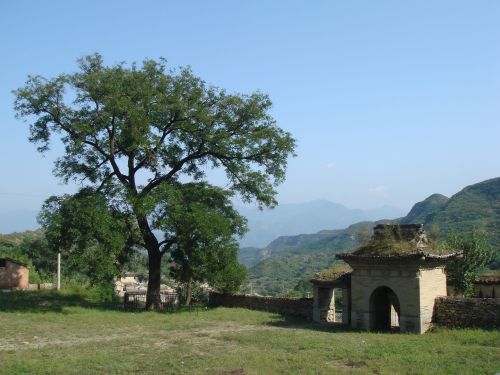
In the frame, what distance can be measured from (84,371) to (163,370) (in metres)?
1.96

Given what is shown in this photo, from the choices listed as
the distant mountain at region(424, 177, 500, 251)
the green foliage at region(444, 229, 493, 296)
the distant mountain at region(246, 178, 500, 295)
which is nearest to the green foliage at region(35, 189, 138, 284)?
the green foliage at region(444, 229, 493, 296)

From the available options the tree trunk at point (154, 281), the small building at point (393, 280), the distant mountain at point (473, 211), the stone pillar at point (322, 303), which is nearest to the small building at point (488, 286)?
the small building at point (393, 280)

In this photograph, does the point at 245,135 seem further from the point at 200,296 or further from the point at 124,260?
the point at 200,296

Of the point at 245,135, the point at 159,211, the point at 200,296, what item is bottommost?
the point at 200,296

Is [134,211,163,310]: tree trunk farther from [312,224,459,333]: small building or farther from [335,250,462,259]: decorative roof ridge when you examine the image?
[335,250,462,259]: decorative roof ridge

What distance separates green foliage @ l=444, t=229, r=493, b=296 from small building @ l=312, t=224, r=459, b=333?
581 centimetres

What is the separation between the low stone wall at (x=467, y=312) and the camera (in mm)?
19297

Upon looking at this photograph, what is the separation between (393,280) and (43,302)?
18773mm

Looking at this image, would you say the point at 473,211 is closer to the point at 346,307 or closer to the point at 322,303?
the point at 322,303

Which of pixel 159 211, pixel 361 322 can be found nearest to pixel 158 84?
pixel 159 211

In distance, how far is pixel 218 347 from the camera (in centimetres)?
1669

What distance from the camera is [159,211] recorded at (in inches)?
1076

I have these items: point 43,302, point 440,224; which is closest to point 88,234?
point 43,302

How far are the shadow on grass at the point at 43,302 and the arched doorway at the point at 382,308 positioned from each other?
14.0 m
